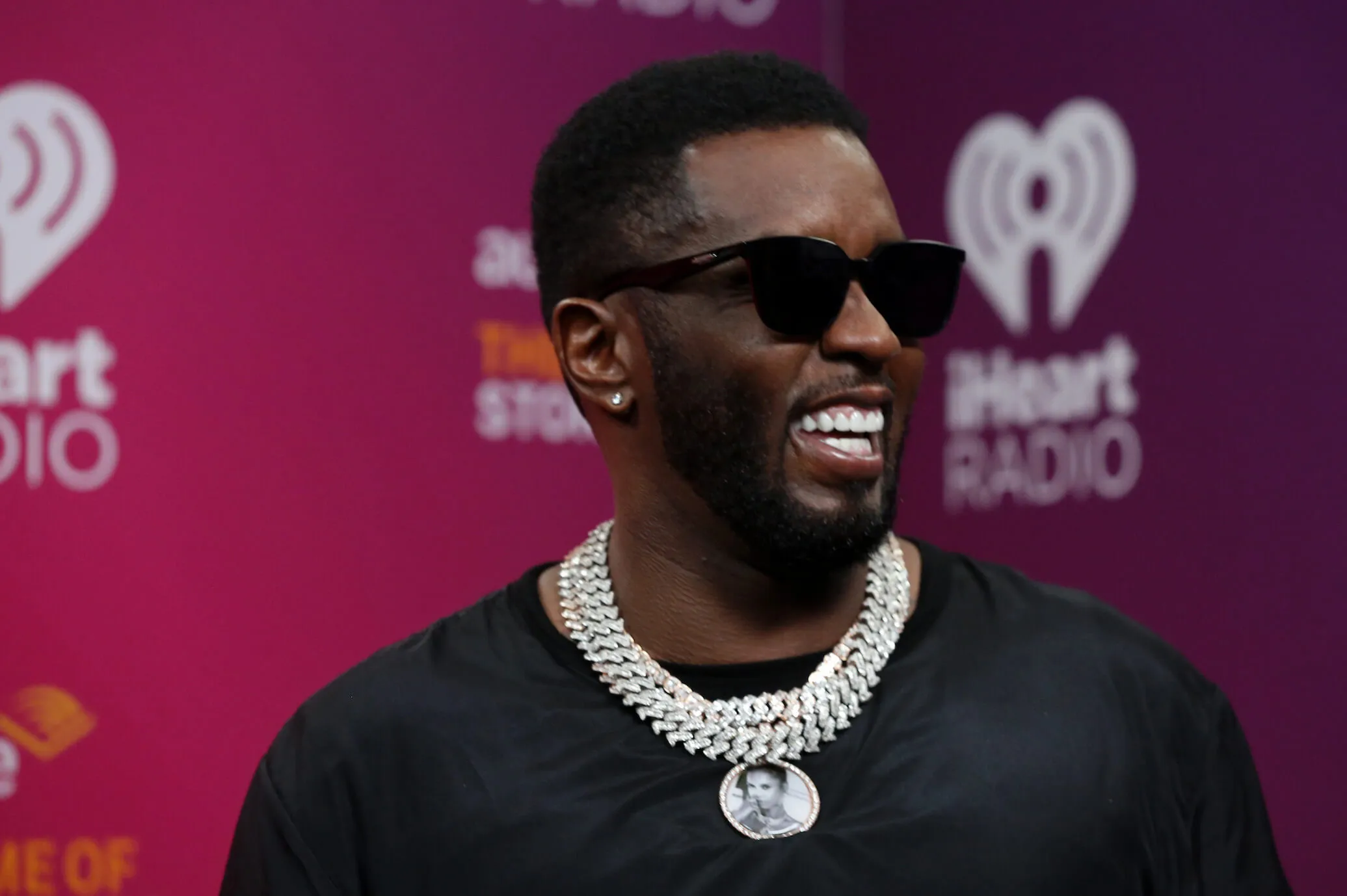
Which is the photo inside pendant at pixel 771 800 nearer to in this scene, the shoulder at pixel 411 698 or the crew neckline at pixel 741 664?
the crew neckline at pixel 741 664

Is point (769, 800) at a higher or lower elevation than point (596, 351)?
lower

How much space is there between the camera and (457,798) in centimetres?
162

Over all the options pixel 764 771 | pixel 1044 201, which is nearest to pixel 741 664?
pixel 764 771

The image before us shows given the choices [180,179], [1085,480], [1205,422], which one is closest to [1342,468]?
[1205,422]

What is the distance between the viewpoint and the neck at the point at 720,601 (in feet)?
5.53

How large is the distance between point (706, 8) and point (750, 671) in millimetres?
1915

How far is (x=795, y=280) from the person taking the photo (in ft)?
5.10

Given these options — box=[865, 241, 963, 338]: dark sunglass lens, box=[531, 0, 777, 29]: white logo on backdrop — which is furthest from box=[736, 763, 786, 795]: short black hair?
box=[531, 0, 777, 29]: white logo on backdrop

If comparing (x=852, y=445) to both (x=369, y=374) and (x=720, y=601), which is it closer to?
(x=720, y=601)

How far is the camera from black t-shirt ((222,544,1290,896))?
5.08 feet

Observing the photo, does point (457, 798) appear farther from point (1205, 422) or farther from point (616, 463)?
point (1205, 422)

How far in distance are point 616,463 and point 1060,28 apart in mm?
1701

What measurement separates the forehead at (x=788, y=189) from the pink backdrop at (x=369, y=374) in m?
1.10

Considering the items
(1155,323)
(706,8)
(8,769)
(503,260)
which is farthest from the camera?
(706,8)
